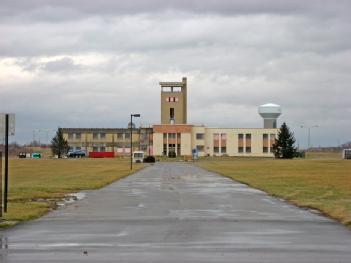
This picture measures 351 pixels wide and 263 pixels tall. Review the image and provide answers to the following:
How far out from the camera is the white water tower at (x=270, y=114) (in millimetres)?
181875

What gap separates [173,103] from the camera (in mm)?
173500

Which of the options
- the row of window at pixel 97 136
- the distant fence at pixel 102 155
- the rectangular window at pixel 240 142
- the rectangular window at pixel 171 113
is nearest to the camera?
the distant fence at pixel 102 155

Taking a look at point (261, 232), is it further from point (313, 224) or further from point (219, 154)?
point (219, 154)

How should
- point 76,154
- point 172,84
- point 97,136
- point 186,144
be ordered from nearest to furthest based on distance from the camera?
point 186,144
point 172,84
point 76,154
point 97,136

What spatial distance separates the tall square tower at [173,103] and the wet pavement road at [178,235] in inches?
5870

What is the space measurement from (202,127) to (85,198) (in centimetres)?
14853

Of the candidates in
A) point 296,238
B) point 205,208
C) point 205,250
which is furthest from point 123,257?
point 205,208

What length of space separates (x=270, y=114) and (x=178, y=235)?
170 meters

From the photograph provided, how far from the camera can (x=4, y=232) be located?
15172 millimetres

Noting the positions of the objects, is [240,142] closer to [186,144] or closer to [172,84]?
[186,144]

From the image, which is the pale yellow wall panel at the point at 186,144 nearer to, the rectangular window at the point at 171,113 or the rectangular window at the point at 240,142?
the rectangular window at the point at 171,113

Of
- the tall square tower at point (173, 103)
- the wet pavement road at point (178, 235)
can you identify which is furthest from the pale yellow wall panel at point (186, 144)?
the wet pavement road at point (178, 235)

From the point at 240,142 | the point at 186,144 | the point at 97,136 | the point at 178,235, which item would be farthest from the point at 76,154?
the point at 178,235

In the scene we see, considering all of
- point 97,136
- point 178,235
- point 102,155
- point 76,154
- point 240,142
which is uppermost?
point 97,136
